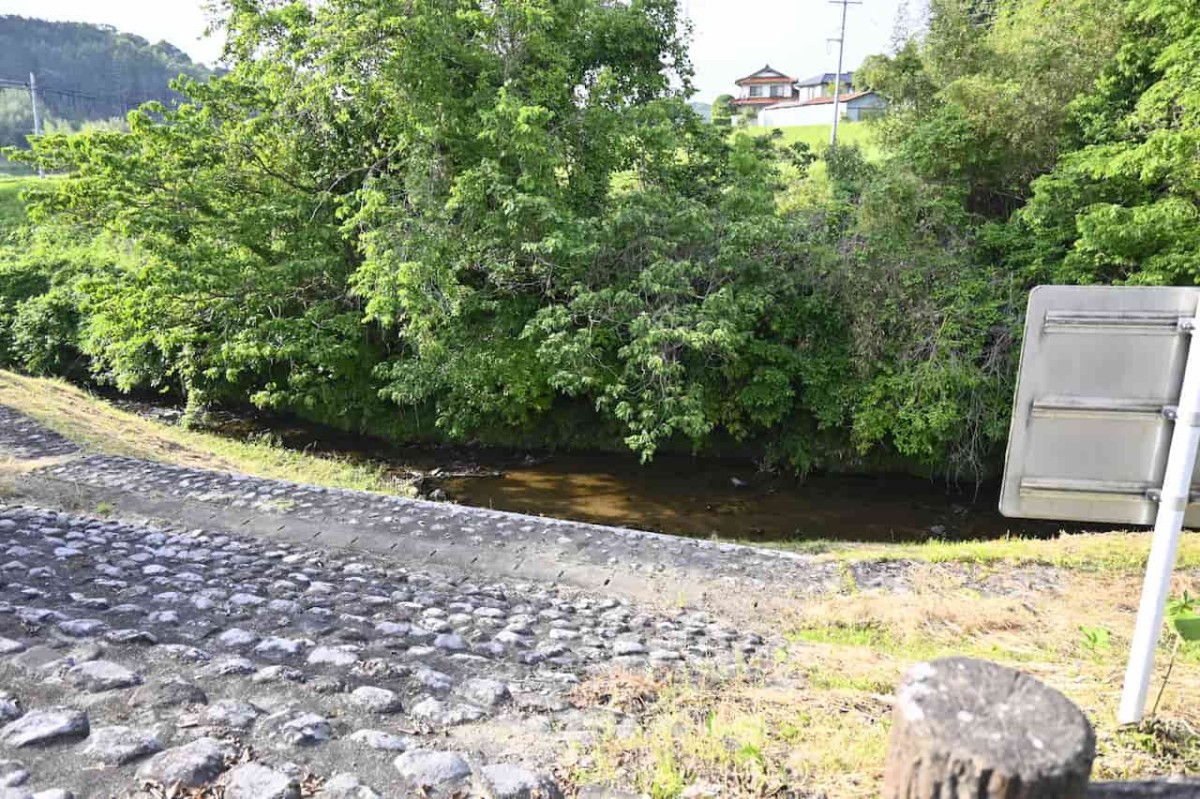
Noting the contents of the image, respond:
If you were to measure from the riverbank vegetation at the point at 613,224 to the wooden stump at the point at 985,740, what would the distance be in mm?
9296

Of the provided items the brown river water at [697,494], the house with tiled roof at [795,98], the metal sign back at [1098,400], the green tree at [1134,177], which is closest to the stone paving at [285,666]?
the metal sign back at [1098,400]

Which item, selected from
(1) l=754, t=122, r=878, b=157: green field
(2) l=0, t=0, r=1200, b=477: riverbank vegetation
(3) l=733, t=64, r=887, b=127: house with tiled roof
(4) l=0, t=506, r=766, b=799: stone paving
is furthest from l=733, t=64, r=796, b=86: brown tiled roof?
(4) l=0, t=506, r=766, b=799: stone paving

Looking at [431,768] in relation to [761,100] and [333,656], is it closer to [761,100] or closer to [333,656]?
[333,656]

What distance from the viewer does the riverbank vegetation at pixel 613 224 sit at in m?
12.2

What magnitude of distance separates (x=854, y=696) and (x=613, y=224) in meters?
10.2

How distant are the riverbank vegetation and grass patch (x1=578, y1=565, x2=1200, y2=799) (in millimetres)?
5856

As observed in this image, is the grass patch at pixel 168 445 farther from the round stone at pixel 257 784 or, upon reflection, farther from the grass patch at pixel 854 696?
the round stone at pixel 257 784

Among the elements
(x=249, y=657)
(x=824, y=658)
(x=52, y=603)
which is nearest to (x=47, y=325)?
(x=52, y=603)

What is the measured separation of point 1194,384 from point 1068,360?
43 cm

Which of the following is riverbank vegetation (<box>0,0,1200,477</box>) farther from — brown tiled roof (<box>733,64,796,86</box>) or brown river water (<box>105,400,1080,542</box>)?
brown tiled roof (<box>733,64,796,86</box>)

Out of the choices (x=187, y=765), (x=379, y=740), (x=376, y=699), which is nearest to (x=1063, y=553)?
(x=376, y=699)

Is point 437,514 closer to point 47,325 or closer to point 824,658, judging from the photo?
point 824,658

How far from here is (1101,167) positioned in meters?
12.1

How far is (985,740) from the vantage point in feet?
6.09
